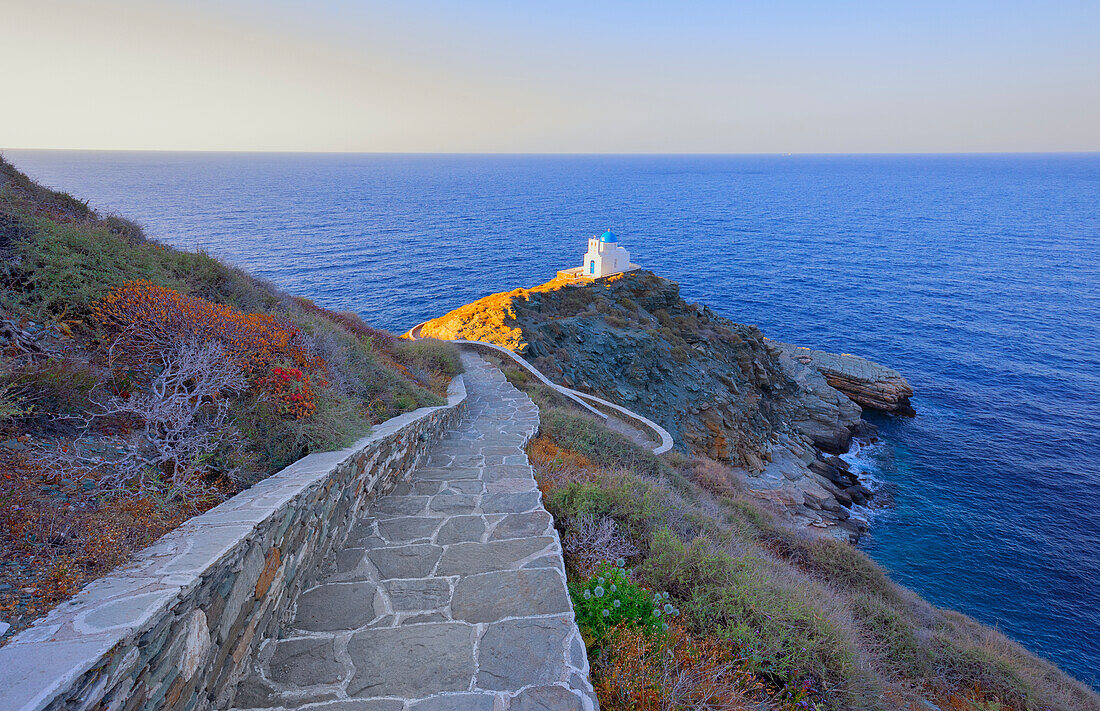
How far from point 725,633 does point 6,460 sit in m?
5.42

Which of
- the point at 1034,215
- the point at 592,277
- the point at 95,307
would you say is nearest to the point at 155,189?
the point at 592,277

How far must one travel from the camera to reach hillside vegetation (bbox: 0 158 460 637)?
3059mm

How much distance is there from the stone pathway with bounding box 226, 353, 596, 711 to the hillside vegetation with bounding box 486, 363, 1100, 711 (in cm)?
36

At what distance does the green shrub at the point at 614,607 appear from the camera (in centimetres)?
395

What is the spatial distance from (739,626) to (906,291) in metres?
57.1

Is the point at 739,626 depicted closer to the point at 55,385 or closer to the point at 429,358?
the point at 55,385

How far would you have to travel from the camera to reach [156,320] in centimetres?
495

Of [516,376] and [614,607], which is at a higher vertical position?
[614,607]

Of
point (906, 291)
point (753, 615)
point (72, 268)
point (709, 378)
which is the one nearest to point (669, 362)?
point (709, 378)

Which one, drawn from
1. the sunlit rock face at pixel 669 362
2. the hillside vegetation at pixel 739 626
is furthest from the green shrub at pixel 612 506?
the sunlit rock face at pixel 669 362

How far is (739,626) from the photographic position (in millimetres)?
4344

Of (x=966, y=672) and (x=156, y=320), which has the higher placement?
(x=156, y=320)

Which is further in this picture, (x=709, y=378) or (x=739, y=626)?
(x=709, y=378)

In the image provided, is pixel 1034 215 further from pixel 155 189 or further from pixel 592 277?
pixel 155 189
